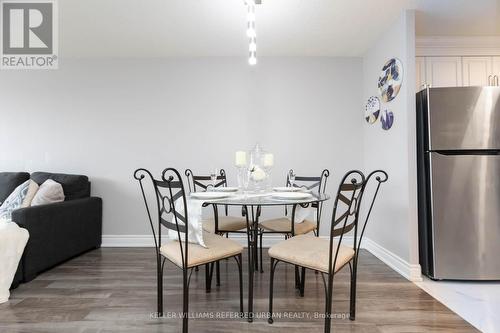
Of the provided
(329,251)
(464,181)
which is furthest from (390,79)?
(329,251)

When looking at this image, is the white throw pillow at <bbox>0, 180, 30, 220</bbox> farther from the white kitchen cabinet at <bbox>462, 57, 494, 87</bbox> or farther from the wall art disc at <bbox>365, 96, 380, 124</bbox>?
the white kitchen cabinet at <bbox>462, 57, 494, 87</bbox>

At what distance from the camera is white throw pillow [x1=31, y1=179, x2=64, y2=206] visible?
2.60 m

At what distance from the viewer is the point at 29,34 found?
106 inches

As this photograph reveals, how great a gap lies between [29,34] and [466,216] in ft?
14.6

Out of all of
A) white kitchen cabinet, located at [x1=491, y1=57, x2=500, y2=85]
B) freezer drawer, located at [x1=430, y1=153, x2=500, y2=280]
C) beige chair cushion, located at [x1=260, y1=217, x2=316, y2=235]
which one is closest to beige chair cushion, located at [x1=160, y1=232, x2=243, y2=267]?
beige chair cushion, located at [x1=260, y1=217, x2=316, y2=235]

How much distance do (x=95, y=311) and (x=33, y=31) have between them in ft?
8.97

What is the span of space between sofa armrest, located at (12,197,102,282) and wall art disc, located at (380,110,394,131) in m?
3.34

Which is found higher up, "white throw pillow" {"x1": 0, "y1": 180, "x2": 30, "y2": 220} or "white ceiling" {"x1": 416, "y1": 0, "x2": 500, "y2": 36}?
"white ceiling" {"x1": 416, "y1": 0, "x2": 500, "y2": 36}

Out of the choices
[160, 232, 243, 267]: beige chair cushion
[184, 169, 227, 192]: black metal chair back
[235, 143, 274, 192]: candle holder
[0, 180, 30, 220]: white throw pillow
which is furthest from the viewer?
[184, 169, 227, 192]: black metal chair back

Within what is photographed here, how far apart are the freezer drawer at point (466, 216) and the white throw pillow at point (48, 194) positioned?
3574 mm

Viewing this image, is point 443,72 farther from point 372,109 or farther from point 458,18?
point 372,109

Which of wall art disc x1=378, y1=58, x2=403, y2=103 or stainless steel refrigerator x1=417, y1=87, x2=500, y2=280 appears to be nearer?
stainless steel refrigerator x1=417, y1=87, x2=500, y2=280

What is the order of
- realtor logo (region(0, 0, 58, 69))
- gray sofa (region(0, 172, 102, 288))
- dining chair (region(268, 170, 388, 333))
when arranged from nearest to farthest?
dining chair (region(268, 170, 388, 333))
gray sofa (region(0, 172, 102, 288))
realtor logo (region(0, 0, 58, 69))

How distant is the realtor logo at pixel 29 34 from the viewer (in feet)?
7.72
